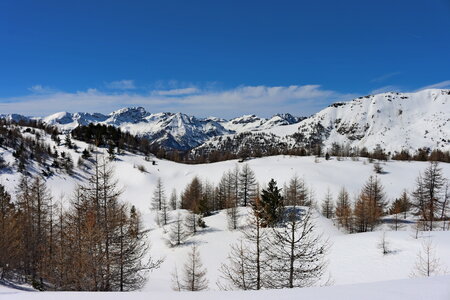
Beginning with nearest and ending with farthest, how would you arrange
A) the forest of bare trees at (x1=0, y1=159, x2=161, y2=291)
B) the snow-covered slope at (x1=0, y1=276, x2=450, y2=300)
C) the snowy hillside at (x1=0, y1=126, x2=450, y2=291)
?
the snow-covered slope at (x1=0, y1=276, x2=450, y2=300) → the forest of bare trees at (x1=0, y1=159, x2=161, y2=291) → the snowy hillside at (x1=0, y1=126, x2=450, y2=291)

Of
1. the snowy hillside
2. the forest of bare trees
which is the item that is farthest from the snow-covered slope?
the snowy hillside

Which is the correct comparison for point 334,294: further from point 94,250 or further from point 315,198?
point 315,198

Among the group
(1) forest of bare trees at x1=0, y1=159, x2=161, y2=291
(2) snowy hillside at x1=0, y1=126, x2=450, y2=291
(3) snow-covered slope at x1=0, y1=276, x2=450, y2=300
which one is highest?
(3) snow-covered slope at x1=0, y1=276, x2=450, y2=300

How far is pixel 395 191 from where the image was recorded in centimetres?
7469

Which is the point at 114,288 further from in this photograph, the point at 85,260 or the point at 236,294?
the point at 236,294

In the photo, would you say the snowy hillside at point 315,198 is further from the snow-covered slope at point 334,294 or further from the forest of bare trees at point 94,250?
the snow-covered slope at point 334,294

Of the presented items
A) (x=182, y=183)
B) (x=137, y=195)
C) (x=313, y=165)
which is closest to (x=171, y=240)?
(x=137, y=195)

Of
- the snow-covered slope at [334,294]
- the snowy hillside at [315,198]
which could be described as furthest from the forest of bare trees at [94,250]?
the snow-covered slope at [334,294]

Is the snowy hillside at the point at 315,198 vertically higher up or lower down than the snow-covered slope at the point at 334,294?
lower down

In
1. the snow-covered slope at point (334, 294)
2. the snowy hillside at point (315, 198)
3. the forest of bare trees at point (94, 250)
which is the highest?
the snow-covered slope at point (334, 294)

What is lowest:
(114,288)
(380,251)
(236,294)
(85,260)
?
(380,251)

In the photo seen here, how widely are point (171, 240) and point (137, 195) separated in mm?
47855

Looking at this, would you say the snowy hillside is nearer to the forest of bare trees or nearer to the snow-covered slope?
the forest of bare trees

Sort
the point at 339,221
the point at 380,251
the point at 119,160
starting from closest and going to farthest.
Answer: the point at 380,251 → the point at 339,221 → the point at 119,160
